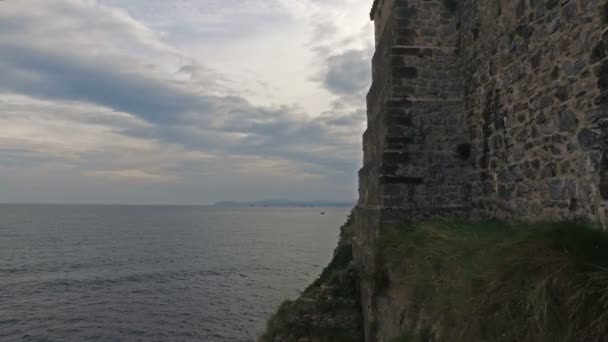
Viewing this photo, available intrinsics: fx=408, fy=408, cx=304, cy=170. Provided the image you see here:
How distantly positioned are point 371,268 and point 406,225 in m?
1.35

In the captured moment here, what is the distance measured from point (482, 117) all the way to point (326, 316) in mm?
8614

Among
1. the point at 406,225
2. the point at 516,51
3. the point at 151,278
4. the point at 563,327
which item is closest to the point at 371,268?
the point at 406,225

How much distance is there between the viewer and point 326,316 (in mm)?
13805

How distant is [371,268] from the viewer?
9.24 m

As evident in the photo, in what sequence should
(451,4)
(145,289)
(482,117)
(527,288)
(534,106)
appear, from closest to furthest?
(527,288) → (534,106) → (482,117) → (451,4) → (145,289)

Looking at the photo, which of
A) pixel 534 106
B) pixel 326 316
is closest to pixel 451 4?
pixel 534 106

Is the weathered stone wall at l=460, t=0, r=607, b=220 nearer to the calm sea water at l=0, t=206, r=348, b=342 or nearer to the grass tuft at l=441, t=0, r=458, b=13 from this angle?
the grass tuft at l=441, t=0, r=458, b=13

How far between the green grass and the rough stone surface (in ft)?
3.52

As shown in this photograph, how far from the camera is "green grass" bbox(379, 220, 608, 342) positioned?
3459 millimetres

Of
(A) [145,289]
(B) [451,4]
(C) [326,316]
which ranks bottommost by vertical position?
(A) [145,289]

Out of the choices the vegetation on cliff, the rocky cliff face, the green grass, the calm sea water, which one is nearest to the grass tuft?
the rocky cliff face

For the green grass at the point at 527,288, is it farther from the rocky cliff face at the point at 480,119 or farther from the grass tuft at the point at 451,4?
the grass tuft at the point at 451,4

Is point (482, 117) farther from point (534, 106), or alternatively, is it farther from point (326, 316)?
point (326, 316)

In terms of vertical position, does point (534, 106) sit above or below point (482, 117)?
below
